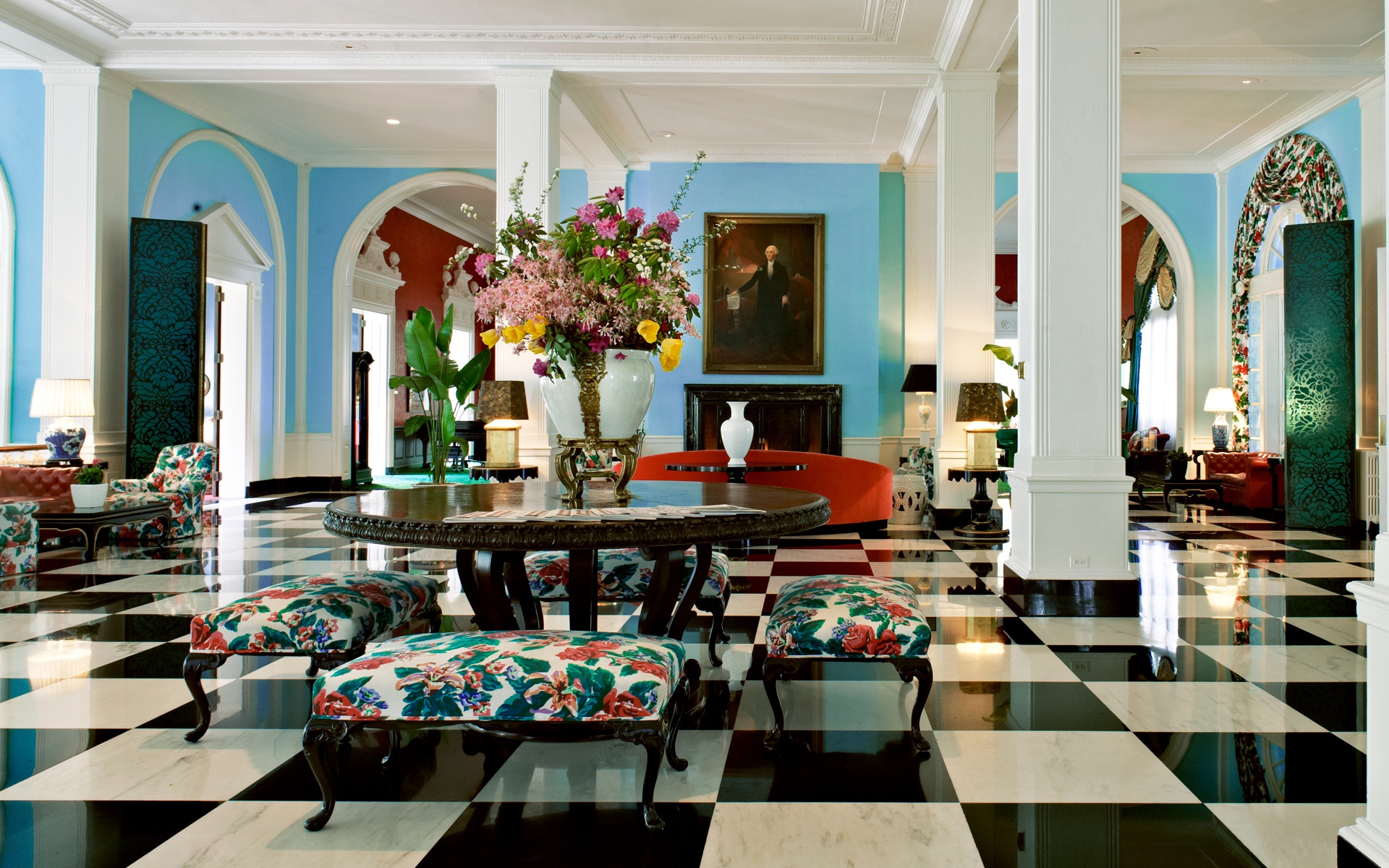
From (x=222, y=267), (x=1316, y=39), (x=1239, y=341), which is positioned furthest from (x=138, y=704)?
(x=1239, y=341)

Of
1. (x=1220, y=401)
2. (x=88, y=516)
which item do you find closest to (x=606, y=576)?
(x=88, y=516)

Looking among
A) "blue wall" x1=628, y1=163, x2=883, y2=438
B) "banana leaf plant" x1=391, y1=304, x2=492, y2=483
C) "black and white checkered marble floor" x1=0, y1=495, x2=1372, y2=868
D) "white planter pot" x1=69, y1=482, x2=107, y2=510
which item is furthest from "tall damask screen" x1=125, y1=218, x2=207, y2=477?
"blue wall" x1=628, y1=163, x2=883, y2=438

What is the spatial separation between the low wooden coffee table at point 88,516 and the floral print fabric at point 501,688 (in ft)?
15.7

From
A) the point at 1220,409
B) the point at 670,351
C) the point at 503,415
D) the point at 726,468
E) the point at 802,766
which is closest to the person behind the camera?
the point at 802,766

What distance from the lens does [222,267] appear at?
917 centimetres

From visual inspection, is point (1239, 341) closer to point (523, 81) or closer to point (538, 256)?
point (523, 81)

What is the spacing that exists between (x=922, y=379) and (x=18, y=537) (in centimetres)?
728

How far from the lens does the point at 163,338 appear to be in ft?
25.1

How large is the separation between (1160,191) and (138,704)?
35.9 feet

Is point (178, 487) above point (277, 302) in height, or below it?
below

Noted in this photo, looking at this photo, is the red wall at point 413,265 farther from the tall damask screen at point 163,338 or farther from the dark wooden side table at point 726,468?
the dark wooden side table at point 726,468

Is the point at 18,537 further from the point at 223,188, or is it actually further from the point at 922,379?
the point at 922,379

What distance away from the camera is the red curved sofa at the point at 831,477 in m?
6.83

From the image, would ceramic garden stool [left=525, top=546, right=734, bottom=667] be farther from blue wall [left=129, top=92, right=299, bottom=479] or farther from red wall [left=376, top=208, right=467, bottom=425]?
red wall [left=376, top=208, right=467, bottom=425]
